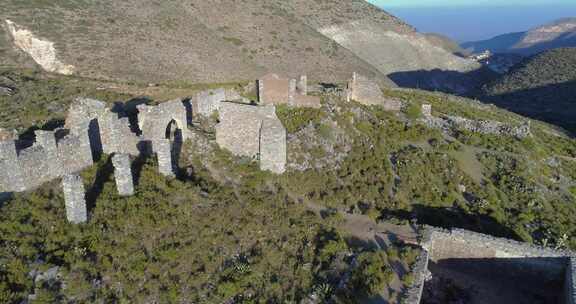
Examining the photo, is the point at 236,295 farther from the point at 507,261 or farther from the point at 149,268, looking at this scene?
the point at 507,261

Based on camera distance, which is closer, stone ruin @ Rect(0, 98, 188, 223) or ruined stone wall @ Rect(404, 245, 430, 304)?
ruined stone wall @ Rect(404, 245, 430, 304)

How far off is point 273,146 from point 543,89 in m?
61.3

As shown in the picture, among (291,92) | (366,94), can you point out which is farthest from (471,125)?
(291,92)

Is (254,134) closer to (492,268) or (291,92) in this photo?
(291,92)

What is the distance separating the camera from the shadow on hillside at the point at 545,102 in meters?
57.9

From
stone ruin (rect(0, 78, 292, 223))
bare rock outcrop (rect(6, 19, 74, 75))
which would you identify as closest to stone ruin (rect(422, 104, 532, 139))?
stone ruin (rect(0, 78, 292, 223))

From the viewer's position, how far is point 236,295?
1499cm

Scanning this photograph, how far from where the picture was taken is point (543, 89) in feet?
225

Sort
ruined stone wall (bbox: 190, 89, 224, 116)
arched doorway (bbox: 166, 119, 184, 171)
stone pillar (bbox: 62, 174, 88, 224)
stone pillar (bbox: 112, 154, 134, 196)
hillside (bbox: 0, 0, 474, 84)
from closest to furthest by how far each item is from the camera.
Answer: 1. stone pillar (bbox: 62, 174, 88, 224)
2. stone pillar (bbox: 112, 154, 134, 196)
3. arched doorway (bbox: 166, 119, 184, 171)
4. ruined stone wall (bbox: 190, 89, 224, 116)
5. hillside (bbox: 0, 0, 474, 84)

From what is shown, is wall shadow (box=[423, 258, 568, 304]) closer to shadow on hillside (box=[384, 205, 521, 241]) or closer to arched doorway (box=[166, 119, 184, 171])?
shadow on hillside (box=[384, 205, 521, 241])

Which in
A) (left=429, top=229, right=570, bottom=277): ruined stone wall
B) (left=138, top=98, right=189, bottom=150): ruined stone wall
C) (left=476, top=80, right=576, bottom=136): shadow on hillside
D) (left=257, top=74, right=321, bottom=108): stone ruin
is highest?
(left=257, top=74, right=321, bottom=108): stone ruin

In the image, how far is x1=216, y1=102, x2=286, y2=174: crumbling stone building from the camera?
21.3 m

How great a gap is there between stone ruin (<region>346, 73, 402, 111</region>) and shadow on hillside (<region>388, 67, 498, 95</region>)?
58463 mm

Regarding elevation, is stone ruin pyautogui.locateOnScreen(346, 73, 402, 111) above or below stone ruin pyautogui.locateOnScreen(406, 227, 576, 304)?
above
